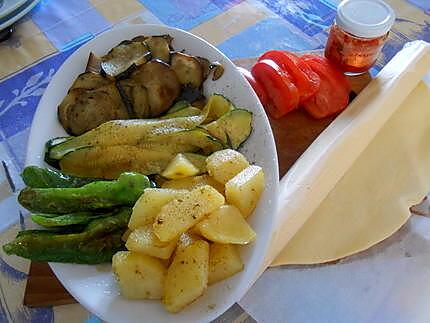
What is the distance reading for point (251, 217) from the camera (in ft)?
2.72

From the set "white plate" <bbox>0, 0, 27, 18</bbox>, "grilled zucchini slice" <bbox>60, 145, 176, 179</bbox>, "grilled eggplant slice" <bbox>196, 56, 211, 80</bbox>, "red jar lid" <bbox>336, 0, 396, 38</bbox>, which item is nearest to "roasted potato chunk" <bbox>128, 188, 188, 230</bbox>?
"grilled zucchini slice" <bbox>60, 145, 176, 179</bbox>

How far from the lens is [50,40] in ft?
4.24

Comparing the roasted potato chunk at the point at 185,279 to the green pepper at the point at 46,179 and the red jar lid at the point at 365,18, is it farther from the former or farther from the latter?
the red jar lid at the point at 365,18

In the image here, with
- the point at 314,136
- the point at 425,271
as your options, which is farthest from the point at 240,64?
the point at 425,271

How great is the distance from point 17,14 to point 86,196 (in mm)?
684

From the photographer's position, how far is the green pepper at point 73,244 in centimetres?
76

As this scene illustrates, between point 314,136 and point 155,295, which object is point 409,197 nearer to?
point 314,136

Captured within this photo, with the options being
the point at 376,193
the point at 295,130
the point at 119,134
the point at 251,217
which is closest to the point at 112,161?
the point at 119,134

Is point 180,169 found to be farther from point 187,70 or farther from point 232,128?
point 187,70

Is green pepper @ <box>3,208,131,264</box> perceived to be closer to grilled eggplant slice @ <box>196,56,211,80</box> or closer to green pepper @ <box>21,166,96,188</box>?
green pepper @ <box>21,166,96,188</box>

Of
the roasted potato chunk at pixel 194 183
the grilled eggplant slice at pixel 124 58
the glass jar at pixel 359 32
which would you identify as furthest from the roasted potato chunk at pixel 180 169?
the glass jar at pixel 359 32

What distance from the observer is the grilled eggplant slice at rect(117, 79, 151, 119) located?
96cm

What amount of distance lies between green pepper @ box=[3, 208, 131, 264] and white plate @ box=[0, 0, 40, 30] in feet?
2.15

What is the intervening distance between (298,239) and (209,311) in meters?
0.30
